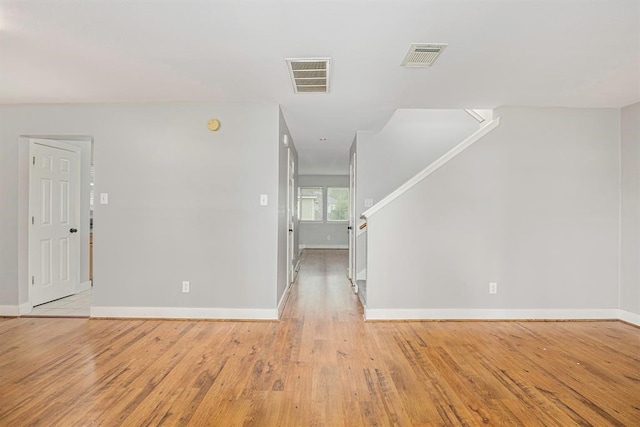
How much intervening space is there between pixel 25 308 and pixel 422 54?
190 inches

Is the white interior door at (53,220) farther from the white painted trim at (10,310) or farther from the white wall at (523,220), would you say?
the white wall at (523,220)

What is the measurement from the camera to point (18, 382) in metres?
2.39

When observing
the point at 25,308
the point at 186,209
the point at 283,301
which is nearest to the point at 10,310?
the point at 25,308

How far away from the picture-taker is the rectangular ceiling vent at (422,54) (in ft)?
8.23

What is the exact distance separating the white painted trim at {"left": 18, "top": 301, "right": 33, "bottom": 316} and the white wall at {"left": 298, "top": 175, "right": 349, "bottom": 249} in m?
7.91

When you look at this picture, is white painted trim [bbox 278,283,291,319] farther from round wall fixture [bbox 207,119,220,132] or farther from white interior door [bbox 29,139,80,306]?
white interior door [bbox 29,139,80,306]

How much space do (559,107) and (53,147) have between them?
236 inches

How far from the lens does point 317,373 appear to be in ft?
8.45

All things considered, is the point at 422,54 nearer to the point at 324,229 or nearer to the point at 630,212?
the point at 630,212

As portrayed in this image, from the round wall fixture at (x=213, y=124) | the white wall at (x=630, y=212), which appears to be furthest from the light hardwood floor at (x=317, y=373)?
the round wall fixture at (x=213, y=124)

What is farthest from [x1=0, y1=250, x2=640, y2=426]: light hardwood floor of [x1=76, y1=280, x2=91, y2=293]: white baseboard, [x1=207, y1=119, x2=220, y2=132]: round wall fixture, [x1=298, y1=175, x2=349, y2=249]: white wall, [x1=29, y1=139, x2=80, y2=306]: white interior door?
[x1=298, y1=175, x2=349, y2=249]: white wall

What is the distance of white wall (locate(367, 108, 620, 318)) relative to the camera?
13.0ft

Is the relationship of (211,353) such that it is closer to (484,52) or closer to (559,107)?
(484,52)

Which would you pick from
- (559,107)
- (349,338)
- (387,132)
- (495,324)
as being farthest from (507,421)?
(387,132)
